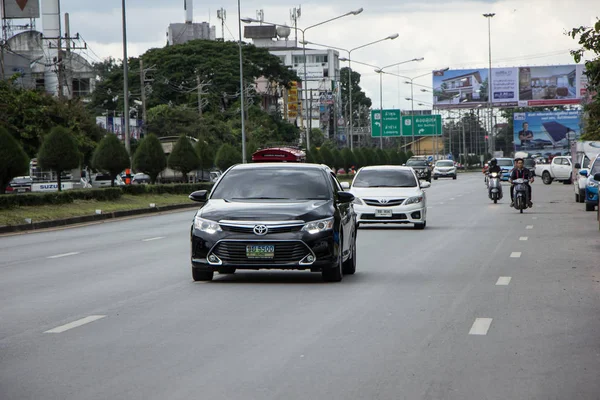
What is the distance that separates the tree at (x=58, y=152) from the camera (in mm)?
37562

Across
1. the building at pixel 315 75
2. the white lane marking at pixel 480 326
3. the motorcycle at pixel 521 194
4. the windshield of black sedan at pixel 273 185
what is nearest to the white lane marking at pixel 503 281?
the windshield of black sedan at pixel 273 185

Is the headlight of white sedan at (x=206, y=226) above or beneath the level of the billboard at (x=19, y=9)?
beneath

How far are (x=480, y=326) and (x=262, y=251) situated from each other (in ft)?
13.0

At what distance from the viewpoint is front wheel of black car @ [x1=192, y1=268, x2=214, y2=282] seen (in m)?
14.2

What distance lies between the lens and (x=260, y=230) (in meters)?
13.5

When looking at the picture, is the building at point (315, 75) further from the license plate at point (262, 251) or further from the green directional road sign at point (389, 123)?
the license plate at point (262, 251)

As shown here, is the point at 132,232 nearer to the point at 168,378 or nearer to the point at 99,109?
the point at 168,378

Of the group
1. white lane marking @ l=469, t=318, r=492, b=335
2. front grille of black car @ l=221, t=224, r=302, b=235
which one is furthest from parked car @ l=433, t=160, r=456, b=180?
white lane marking @ l=469, t=318, r=492, b=335

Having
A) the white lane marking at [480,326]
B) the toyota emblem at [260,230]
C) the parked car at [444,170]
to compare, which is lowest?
the parked car at [444,170]

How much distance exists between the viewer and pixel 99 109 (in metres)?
98.2

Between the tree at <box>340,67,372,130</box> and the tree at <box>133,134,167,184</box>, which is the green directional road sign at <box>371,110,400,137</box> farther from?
the tree at <box>340,67,372,130</box>

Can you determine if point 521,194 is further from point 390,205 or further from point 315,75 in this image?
point 315,75

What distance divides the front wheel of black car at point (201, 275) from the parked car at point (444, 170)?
75.6 meters

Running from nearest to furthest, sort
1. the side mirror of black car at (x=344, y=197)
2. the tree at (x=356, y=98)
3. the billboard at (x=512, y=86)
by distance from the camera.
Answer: the side mirror of black car at (x=344, y=197) → the billboard at (x=512, y=86) → the tree at (x=356, y=98)
